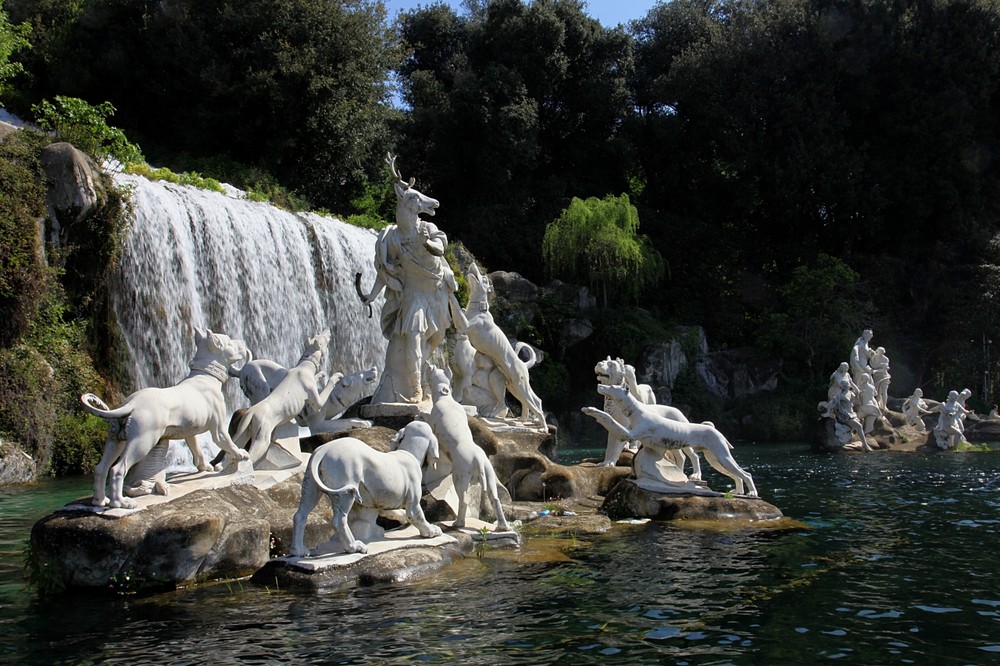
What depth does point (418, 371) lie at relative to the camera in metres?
11.4

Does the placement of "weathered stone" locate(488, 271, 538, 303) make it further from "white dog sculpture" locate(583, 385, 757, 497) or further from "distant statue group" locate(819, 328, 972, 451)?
"white dog sculpture" locate(583, 385, 757, 497)

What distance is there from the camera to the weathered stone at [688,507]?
10812 millimetres

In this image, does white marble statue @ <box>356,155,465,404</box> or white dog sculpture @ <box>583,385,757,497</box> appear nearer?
white dog sculpture @ <box>583,385,757,497</box>

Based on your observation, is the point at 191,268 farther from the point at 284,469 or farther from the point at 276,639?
the point at 276,639

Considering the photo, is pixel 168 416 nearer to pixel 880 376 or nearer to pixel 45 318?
pixel 45 318

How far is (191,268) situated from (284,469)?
10816 mm

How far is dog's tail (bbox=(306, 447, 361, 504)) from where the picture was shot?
24.1ft

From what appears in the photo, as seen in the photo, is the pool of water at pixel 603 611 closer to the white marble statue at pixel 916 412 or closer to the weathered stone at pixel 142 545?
the weathered stone at pixel 142 545

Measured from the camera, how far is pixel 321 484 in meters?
7.33

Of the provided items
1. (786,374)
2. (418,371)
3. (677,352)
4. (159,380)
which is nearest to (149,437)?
(418,371)

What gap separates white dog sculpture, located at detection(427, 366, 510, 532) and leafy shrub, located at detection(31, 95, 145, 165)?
1343 cm

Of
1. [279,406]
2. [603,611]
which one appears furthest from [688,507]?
[279,406]

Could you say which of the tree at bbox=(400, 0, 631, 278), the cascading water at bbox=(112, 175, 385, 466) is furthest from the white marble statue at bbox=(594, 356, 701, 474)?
the tree at bbox=(400, 0, 631, 278)

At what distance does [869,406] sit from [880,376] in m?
2.17
